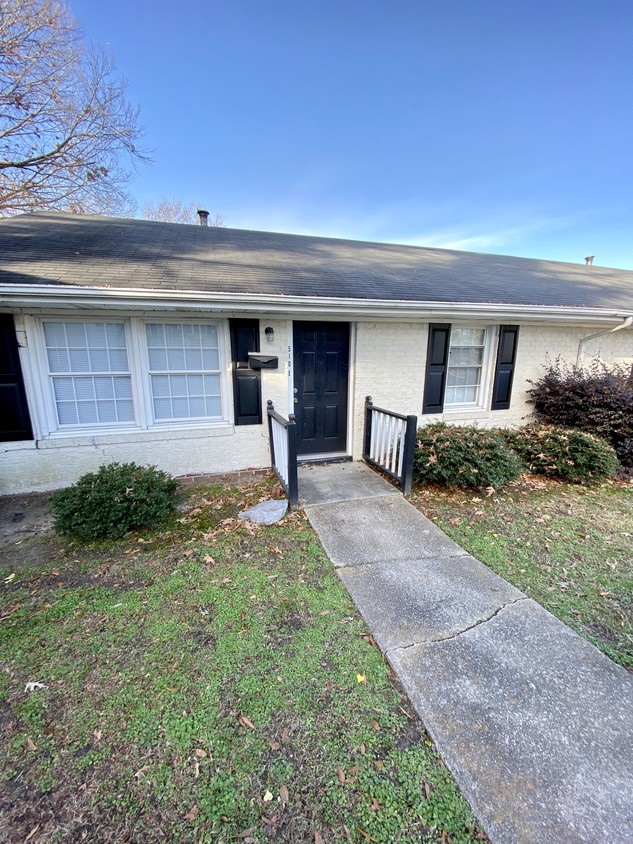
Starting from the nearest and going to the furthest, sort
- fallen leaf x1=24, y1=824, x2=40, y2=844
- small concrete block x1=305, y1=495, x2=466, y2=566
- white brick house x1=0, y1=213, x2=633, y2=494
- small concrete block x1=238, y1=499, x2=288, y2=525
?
fallen leaf x1=24, y1=824, x2=40, y2=844 < small concrete block x1=305, y1=495, x2=466, y2=566 < small concrete block x1=238, y1=499, x2=288, y2=525 < white brick house x1=0, y1=213, x2=633, y2=494

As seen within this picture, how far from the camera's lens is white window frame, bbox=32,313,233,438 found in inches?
173

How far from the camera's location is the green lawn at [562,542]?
268 centimetres

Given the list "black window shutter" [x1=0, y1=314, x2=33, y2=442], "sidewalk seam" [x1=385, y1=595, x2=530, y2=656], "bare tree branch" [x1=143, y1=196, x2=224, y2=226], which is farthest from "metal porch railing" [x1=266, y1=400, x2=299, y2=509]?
"bare tree branch" [x1=143, y1=196, x2=224, y2=226]

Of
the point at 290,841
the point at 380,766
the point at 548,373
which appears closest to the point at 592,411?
the point at 548,373

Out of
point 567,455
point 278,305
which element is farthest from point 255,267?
point 567,455

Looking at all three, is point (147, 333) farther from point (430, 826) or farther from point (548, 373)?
point (548, 373)

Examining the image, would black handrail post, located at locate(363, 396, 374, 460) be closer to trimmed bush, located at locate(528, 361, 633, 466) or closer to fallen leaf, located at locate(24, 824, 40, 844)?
trimmed bush, located at locate(528, 361, 633, 466)

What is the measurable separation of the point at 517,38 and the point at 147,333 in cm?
868

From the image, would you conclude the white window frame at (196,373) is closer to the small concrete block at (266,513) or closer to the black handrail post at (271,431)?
the black handrail post at (271,431)

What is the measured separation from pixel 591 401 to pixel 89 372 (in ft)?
25.7

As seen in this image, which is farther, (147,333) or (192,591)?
(147,333)

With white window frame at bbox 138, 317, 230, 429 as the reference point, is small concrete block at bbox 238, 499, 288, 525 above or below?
below

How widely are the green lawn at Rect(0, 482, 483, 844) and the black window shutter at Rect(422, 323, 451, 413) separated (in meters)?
3.94

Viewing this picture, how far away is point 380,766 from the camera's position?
1670mm
